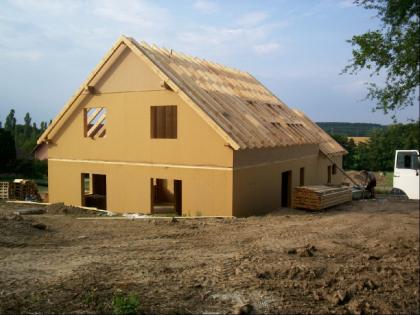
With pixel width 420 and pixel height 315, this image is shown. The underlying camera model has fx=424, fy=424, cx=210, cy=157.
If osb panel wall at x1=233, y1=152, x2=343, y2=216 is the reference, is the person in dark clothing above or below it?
above

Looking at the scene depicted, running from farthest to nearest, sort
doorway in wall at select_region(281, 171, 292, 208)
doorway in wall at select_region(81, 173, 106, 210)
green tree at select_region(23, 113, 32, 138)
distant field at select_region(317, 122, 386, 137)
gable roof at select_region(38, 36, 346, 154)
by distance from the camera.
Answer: green tree at select_region(23, 113, 32, 138) → doorway in wall at select_region(81, 173, 106, 210) → doorway in wall at select_region(281, 171, 292, 208) → gable roof at select_region(38, 36, 346, 154) → distant field at select_region(317, 122, 386, 137)

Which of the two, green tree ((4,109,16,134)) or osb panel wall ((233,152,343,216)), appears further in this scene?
green tree ((4,109,16,134))

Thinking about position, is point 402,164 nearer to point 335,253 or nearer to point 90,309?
point 335,253

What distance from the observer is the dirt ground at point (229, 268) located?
494cm

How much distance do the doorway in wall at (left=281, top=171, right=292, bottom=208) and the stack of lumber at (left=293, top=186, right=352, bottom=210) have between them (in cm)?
174

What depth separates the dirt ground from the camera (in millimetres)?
4938

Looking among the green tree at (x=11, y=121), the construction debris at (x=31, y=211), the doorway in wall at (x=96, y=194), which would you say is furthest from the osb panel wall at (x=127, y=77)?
the green tree at (x=11, y=121)

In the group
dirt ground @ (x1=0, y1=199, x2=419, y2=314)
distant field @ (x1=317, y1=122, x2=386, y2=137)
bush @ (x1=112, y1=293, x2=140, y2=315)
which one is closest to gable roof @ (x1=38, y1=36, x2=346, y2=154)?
dirt ground @ (x1=0, y1=199, x2=419, y2=314)

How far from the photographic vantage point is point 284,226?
475 inches

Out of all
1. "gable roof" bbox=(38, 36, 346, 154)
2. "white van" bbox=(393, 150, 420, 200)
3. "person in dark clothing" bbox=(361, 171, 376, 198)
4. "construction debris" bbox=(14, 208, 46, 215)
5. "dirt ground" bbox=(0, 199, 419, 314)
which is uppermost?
"gable roof" bbox=(38, 36, 346, 154)

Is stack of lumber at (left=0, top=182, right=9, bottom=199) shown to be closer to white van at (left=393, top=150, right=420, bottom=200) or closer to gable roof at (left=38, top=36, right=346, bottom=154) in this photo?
gable roof at (left=38, top=36, right=346, bottom=154)

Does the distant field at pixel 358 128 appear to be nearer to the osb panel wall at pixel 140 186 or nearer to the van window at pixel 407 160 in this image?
the van window at pixel 407 160

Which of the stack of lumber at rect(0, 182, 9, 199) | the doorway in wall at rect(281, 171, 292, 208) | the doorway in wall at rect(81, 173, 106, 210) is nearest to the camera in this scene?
the doorway in wall at rect(281, 171, 292, 208)

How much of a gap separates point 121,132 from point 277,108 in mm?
8178
